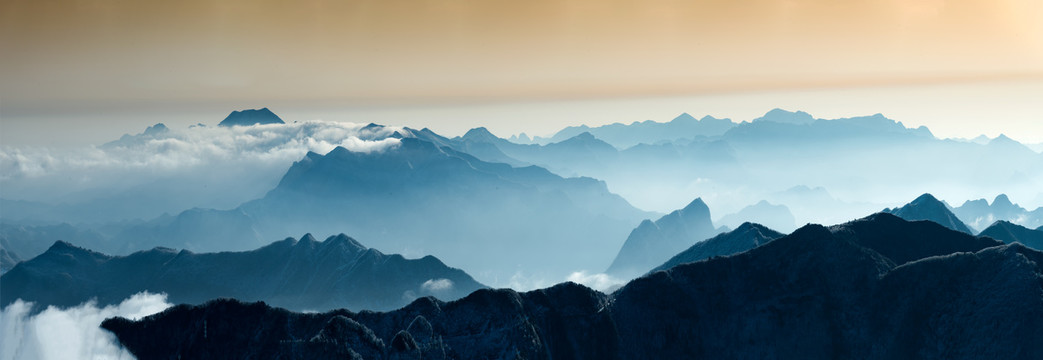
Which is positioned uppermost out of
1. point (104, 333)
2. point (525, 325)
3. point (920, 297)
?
point (920, 297)

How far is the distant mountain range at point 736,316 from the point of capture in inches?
4786

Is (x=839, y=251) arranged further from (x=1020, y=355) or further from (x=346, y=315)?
(x=346, y=315)

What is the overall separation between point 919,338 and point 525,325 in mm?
59481

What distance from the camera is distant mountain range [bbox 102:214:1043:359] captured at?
12156 cm

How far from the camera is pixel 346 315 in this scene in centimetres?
12600

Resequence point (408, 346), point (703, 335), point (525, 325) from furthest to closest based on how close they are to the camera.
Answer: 1. point (703, 335)
2. point (525, 325)
3. point (408, 346)

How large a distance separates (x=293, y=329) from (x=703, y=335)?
6313 centimetres

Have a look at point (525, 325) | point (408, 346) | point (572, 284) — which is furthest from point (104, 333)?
point (572, 284)

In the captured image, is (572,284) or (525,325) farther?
(572,284)

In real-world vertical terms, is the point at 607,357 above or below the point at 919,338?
below

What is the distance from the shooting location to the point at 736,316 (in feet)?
454

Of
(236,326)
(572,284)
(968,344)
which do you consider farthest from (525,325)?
(968,344)

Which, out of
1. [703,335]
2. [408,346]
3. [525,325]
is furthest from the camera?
[703,335]

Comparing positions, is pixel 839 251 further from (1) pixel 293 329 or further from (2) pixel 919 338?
(1) pixel 293 329
